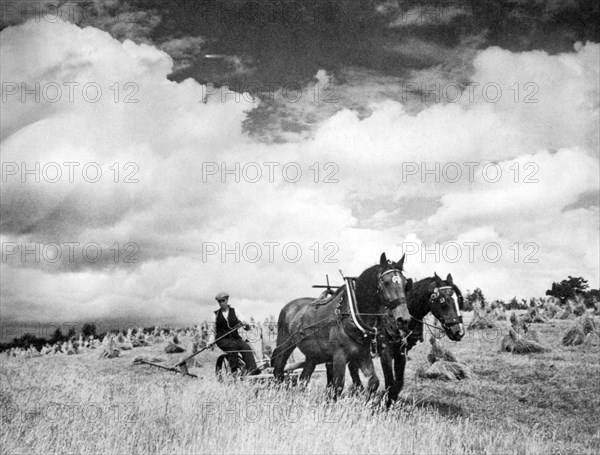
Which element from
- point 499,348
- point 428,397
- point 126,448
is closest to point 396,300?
point 126,448

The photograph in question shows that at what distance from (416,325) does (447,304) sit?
0.82 m

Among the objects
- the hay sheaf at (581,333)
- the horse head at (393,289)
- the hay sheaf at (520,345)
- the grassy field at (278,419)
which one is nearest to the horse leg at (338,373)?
the grassy field at (278,419)

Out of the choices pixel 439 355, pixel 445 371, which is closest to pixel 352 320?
pixel 445 371

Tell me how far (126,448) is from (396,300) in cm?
443

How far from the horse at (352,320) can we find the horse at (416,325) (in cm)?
34

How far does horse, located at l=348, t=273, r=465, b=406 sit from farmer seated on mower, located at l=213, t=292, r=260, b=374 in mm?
2360

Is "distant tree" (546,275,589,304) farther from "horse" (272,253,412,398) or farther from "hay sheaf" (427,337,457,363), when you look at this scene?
"horse" (272,253,412,398)

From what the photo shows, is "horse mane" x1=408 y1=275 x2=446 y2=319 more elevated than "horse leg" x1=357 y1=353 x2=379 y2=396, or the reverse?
"horse mane" x1=408 y1=275 x2=446 y2=319

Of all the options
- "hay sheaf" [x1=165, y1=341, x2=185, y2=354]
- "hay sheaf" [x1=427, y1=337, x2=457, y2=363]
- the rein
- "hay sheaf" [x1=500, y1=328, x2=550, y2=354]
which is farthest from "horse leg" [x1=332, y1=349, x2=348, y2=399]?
"hay sheaf" [x1=165, y1=341, x2=185, y2=354]

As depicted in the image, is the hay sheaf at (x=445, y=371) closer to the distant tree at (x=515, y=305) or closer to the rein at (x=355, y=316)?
the rein at (x=355, y=316)

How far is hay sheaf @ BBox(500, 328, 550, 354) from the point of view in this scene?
56.2 feet

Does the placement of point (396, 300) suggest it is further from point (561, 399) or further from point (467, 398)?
point (561, 399)

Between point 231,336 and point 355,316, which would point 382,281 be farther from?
point 231,336

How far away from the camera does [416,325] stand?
10.5 meters
